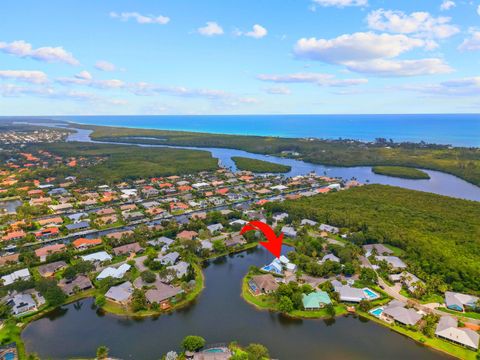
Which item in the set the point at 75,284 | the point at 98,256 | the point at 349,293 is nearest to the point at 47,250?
the point at 98,256

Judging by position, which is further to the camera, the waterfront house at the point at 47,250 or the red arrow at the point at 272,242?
the red arrow at the point at 272,242

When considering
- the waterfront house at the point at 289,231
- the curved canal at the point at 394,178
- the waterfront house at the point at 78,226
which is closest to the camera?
the waterfront house at the point at 289,231

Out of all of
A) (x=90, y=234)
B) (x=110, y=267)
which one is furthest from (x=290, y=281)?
(x=90, y=234)

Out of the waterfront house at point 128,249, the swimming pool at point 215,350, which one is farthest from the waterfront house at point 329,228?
the swimming pool at point 215,350

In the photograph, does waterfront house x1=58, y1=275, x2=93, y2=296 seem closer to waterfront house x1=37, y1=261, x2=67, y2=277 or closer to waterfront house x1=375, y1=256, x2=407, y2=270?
waterfront house x1=37, y1=261, x2=67, y2=277

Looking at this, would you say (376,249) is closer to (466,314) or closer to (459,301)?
(459,301)

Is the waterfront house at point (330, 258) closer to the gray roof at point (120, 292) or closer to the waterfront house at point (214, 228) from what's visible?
the waterfront house at point (214, 228)
